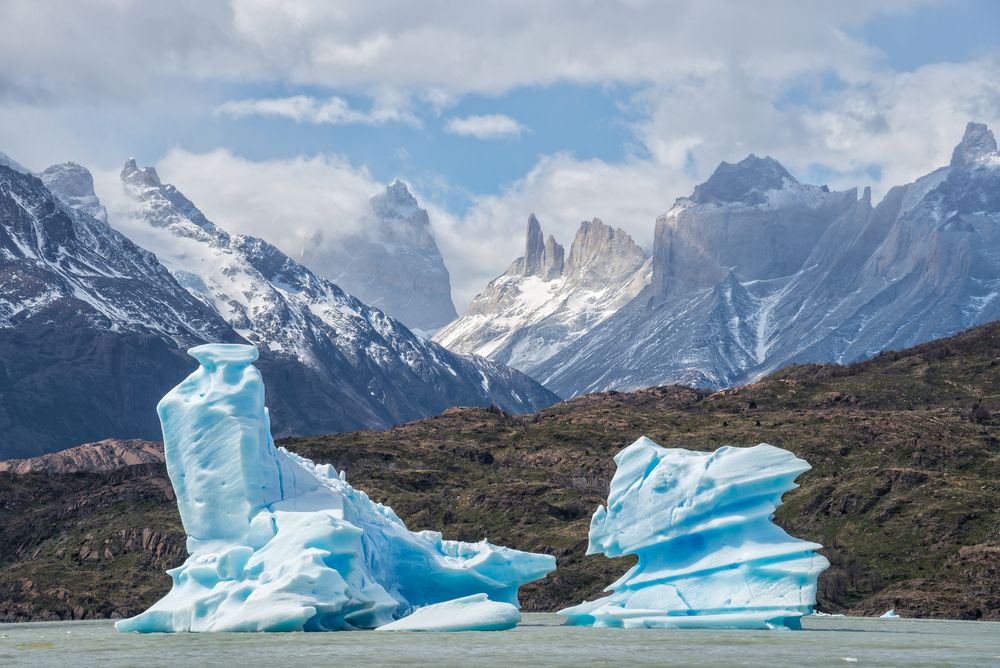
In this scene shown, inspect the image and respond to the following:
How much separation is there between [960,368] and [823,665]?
496ft

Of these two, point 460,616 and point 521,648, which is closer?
point 521,648

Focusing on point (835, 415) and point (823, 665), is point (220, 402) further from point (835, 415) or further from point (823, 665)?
point (835, 415)

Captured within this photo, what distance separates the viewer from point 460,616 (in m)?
66.6

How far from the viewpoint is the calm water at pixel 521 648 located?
55.6m

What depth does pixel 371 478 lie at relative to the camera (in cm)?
15950

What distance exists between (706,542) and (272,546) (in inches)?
769

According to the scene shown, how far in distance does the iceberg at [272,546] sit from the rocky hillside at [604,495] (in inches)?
1704

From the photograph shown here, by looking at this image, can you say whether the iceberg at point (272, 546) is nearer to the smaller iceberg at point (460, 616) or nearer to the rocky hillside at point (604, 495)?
Result: the smaller iceberg at point (460, 616)

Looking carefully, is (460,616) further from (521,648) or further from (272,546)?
(272,546)

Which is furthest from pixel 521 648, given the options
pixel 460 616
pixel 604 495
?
pixel 604 495

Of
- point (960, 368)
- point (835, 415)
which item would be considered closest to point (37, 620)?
point (835, 415)

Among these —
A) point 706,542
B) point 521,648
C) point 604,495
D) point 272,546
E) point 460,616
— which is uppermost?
point 604,495

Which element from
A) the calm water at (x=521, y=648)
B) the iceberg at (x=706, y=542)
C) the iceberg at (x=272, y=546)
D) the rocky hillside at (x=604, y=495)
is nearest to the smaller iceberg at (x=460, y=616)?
the iceberg at (x=272, y=546)

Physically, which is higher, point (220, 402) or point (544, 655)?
point (220, 402)
